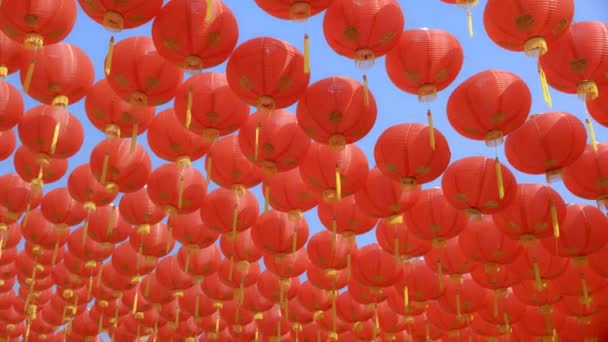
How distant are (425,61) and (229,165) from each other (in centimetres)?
217

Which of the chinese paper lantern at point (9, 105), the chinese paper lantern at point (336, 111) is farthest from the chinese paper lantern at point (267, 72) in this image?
the chinese paper lantern at point (9, 105)

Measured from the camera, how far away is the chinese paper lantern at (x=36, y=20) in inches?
174

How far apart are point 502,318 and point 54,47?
624 centimetres

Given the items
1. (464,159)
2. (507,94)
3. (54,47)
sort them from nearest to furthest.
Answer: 1. (507,94)
2. (54,47)
3. (464,159)

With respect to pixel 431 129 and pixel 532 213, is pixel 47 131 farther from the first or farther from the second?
pixel 532 213

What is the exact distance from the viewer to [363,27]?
4387mm

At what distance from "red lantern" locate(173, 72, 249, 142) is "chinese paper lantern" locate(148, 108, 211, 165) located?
0.41m

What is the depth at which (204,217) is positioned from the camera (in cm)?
674

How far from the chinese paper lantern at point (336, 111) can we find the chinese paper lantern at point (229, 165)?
3.46 ft

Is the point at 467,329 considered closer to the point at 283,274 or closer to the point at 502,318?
the point at 502,318

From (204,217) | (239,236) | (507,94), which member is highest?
(507,94)

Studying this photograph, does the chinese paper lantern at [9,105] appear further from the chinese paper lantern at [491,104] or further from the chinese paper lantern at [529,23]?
the chinese paper lantern at [529,23]

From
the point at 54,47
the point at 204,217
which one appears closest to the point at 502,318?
the point at 204,217

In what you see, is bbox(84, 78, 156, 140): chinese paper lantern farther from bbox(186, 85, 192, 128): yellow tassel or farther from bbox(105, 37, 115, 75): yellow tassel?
bbox(105, 37, 115, 75): yellow tassel
